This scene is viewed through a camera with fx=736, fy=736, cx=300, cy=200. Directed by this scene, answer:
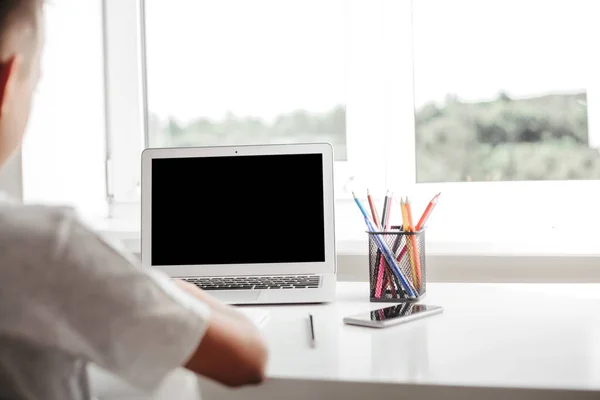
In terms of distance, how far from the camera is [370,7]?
194cm

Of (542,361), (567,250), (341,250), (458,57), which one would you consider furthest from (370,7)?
(542,361)

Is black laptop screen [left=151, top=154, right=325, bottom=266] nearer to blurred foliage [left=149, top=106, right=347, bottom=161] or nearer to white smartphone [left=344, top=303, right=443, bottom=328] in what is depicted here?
white smartphone [left=344, top=303, right=443, bottom=328]

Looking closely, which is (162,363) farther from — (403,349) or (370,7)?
(370,7)

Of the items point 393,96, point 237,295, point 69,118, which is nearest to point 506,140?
point 393,96

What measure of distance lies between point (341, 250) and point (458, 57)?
0.61m

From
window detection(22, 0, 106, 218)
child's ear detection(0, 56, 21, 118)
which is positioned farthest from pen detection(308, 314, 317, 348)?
window detection(22, 0, 106, 218)

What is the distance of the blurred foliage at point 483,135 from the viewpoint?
6.05 ft

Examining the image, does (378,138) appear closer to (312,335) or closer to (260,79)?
(260,79)

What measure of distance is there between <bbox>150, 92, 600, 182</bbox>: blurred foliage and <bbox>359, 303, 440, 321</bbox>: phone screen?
0.78m

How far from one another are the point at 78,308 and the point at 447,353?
0.52 m

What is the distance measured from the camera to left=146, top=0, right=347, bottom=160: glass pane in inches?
78.5

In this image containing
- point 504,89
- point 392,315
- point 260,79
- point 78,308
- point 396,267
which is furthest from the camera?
point 260,79

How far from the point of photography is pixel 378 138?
1.95 metres

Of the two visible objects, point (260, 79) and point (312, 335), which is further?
point (260, 79)
